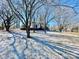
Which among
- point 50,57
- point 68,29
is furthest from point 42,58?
point 68,29

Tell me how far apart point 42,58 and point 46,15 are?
70.6 ft

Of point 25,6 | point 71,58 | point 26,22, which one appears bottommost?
point 71,58

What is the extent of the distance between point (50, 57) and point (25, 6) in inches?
415

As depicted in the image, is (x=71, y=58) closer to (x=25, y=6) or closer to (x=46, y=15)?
(x=25, y=6)

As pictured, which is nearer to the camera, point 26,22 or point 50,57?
point 50,57

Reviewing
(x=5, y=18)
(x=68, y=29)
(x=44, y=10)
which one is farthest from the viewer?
(x=68, y=29)

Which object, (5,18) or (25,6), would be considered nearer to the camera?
(25,6)

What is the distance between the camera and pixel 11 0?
1527 cm

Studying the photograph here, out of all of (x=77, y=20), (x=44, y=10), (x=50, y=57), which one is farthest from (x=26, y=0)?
(x=77, y=20)

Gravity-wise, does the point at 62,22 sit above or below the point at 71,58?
above

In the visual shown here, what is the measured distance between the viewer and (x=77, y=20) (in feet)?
144

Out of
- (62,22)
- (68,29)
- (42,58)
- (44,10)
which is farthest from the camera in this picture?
(68,29)

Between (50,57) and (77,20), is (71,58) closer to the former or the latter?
(50,57)

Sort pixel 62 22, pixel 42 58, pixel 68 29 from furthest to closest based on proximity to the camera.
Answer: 1. pixel 68 29
2. pixel 62 22
3. pixel 42 58
